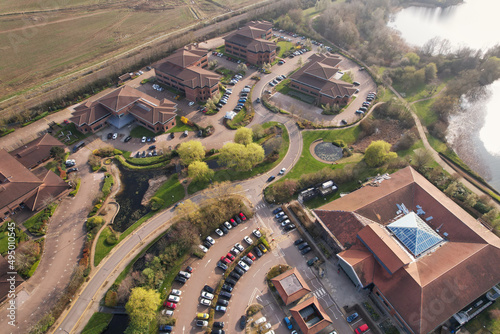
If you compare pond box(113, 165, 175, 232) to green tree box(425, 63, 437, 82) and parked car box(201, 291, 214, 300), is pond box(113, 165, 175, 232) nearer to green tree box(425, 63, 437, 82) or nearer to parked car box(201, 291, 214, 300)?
parked car box(201, 291, 214, 300)

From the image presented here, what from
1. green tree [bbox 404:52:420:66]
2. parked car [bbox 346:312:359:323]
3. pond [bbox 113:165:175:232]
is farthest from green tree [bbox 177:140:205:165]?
green tree [bbox 404:52:420:66]

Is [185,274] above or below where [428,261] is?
below

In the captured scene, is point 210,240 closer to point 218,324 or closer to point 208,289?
point 208,289

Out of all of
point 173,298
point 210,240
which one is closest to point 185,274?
point 173,298

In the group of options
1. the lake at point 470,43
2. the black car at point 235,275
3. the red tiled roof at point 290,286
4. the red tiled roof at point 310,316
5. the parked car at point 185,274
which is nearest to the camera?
the red tiled roof at point 310,316

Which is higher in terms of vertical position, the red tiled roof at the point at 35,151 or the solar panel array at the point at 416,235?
the solar panel array at the point at 416,235

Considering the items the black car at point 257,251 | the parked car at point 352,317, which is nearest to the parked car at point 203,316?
the black car at point 257,251

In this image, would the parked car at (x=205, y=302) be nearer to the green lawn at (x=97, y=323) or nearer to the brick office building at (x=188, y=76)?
the green lawn at (x=97, y=323)
